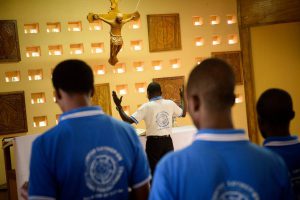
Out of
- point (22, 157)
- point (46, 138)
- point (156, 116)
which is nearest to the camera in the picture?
point (46, 138)

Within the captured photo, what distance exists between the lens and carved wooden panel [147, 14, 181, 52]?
599cm

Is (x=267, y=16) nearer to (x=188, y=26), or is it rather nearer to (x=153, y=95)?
(x=188, y=26)

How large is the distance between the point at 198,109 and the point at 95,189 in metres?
0.58

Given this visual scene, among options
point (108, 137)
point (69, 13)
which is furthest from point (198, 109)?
point (69, 13)

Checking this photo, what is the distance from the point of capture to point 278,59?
6.53 meters

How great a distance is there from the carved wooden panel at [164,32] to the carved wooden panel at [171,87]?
1.54 ft

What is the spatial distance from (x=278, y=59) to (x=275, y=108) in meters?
5.22

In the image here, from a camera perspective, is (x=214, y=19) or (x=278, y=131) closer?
(x=278, y=131)

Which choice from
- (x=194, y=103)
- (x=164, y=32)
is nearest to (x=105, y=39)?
(x=164, y=32)

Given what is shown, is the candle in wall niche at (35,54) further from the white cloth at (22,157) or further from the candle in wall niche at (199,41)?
the candle in wall niche at (199,41)

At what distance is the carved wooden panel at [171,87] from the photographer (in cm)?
598

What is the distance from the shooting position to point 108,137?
1589 millimetres

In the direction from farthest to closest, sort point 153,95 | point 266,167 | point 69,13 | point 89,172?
point 69,13, point 153,95, point 89,172, point 266,167

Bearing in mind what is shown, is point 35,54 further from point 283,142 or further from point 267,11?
point 283,142
